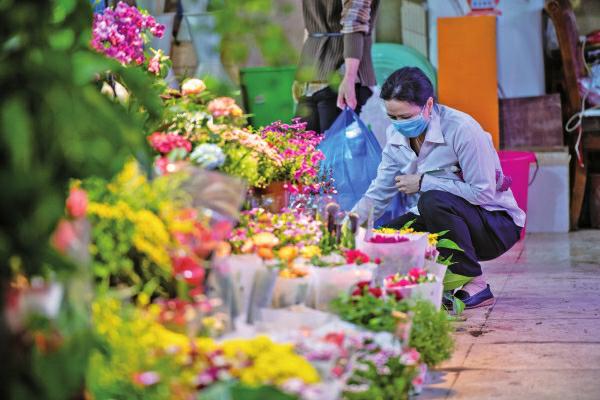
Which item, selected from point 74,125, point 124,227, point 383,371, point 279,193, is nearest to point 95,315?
point 124,227

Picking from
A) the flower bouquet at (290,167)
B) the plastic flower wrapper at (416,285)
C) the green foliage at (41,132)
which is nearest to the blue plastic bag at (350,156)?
the flower bouquet at (290,167)

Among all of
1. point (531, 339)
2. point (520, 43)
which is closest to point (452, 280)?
point (531, 339)

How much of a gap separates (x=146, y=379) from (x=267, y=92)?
7.00 metres

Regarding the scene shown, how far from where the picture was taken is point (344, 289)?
2711 millimetres

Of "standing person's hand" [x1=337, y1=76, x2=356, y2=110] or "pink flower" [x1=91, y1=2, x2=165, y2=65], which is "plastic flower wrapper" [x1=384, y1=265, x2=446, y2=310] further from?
"standing person's hand" [x1=337, y1=76, x2=356, y2=110]

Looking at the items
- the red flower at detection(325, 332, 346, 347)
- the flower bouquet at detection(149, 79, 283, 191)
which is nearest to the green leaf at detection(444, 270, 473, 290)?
the flower bouquet at detection(149, 79, 283, 191)

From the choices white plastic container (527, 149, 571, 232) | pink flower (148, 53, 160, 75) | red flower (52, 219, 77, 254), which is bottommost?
white plastic container (527, 149, 571, 232)

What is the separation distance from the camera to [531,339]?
3617 mm

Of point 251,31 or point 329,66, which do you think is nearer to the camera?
point 251,31

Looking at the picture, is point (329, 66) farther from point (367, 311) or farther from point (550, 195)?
point (550, 195)

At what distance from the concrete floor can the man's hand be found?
57 centimetres

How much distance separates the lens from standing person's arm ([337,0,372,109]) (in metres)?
4.82

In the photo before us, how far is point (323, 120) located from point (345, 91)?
10.0 inches

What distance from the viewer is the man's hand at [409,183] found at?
439cm
